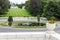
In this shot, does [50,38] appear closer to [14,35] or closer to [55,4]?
[14,35]

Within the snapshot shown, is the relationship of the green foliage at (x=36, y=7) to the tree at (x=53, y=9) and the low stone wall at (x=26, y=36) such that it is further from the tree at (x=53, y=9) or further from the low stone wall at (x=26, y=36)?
the low stone wall at (x=26, y=36)

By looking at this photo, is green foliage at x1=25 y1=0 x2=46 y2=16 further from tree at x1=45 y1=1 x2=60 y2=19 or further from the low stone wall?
the low stone wall

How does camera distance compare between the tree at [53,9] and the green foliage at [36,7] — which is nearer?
the tree at [53,9]

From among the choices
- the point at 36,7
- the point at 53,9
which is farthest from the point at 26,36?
the point at 36,7

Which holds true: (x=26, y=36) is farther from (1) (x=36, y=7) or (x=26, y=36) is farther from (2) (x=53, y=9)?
(1) (x=36, y=7)

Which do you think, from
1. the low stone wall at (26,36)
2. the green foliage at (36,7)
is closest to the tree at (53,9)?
the green foliage at (36,7)

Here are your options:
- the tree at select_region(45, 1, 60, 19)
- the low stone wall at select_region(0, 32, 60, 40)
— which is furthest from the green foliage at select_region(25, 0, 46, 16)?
the low stone wall at select_region(0, 32, 60, 40)

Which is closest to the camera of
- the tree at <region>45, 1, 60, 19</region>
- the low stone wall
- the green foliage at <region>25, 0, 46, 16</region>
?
the low stone wall

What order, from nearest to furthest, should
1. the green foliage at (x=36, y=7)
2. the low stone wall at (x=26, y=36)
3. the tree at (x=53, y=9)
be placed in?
the low stone wall at (x=26, y=36)
the tree at (x=53, y=9)
the green foliage at (x=36, y=7)

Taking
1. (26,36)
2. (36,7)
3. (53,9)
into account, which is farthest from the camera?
(36,7)

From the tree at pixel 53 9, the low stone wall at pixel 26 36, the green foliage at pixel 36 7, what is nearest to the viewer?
the low stone wall at pixel 26 36

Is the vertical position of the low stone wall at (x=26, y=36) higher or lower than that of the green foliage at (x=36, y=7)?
higher

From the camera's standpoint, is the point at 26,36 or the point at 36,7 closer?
the point at 26,36

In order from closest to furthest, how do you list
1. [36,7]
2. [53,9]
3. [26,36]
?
[26,36] → [53,9] → [36,7]
